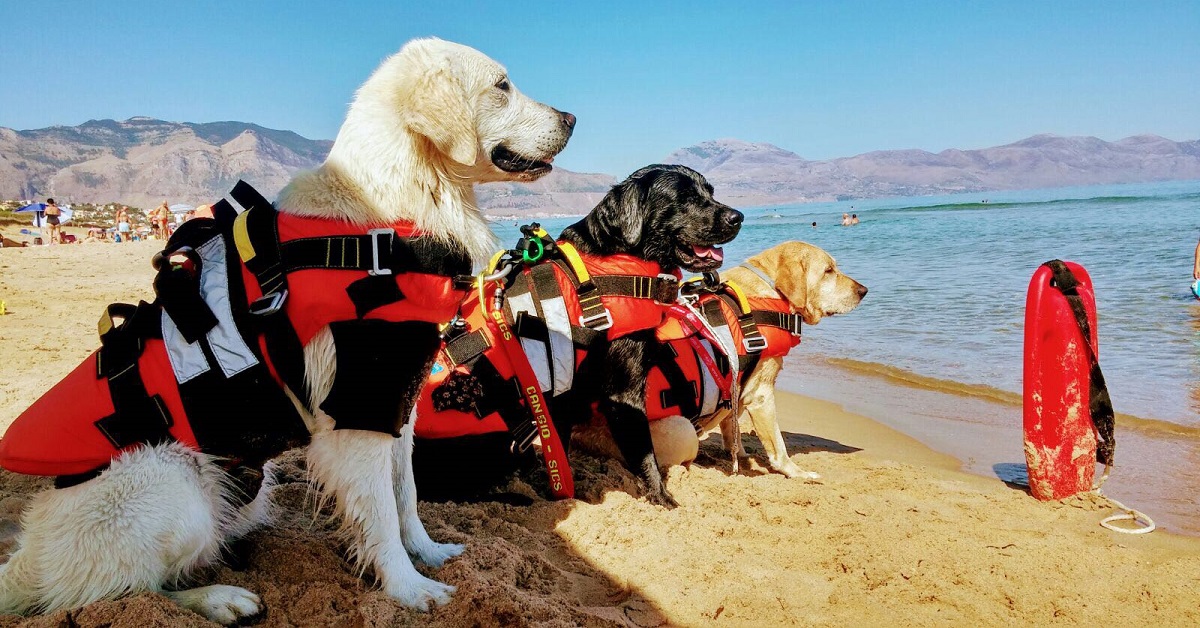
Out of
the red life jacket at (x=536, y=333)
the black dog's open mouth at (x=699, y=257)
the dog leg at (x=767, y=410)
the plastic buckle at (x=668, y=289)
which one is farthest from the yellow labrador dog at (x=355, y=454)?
the dog leg at (x=767, y=410)

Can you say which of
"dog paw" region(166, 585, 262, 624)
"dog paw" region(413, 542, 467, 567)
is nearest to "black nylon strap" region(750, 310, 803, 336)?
"dog paw" region(413, 542, 467, 567)

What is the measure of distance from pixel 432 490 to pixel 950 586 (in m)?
2.55

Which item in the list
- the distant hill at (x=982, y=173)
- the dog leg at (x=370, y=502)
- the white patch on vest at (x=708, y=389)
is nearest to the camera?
the dog leg at (x=370, y=502)

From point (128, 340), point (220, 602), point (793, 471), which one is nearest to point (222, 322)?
point (128, 340)

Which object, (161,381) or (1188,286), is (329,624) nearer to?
(161,381)

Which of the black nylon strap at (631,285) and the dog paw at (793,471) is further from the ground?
the black nylon strap at (631,285)

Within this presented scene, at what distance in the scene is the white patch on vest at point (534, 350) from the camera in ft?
12.3

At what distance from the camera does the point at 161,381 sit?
7.23 feet

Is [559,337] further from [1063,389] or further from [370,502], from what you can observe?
[1063,389]

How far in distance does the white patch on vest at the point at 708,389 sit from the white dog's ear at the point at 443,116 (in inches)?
Result: 97.4

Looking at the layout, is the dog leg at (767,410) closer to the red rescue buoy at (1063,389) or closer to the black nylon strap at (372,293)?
the red rescue buoy at (1063,389)

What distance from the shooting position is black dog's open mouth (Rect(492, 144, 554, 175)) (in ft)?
8.94

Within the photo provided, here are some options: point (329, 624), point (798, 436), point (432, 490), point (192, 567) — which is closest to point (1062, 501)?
point (798, 436)

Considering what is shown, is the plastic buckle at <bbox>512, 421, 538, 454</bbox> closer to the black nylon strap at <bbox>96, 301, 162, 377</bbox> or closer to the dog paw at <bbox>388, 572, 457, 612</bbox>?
the dog paw at <bbox>388, 572, 457, 612</bbox>
